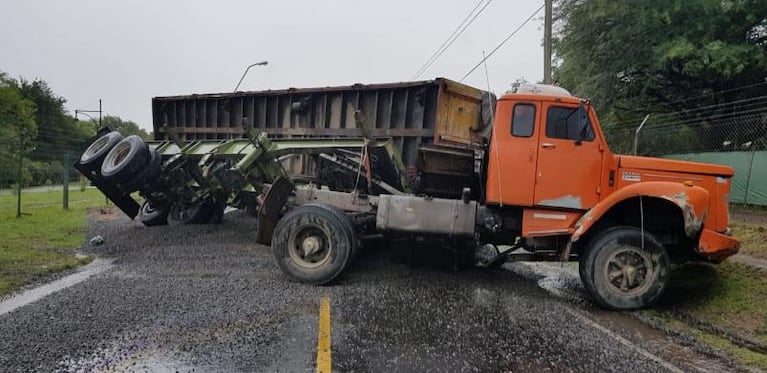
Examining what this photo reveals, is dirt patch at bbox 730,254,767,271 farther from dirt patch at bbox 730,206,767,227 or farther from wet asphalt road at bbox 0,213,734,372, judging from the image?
wet asphalt road at bbox 0,213,734,372

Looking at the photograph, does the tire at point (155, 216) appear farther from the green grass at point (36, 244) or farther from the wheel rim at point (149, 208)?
the green grass at point (36, 244)

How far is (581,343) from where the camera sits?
4.80 metres

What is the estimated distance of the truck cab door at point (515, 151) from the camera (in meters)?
6.66

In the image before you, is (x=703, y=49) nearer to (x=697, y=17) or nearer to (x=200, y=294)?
(x=697, y=17)

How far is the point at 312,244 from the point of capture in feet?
23.0

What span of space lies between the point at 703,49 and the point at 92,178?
13805 millimetres

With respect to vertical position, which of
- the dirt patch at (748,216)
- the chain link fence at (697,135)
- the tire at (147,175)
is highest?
the chain link fence at (697,135)

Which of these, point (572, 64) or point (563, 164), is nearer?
point (563, 164)

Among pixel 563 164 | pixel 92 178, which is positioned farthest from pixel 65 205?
pixel 563 164

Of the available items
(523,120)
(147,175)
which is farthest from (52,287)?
(523,120)

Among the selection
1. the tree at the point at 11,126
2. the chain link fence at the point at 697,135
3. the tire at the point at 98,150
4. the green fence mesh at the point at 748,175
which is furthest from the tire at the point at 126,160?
the green fence mesh at the point at 748,175

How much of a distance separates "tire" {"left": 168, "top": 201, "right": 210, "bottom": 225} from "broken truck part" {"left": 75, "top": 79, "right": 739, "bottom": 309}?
5.22ft

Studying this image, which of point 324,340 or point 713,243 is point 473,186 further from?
point 324,340

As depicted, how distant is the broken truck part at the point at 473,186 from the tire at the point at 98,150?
0.10 feet
